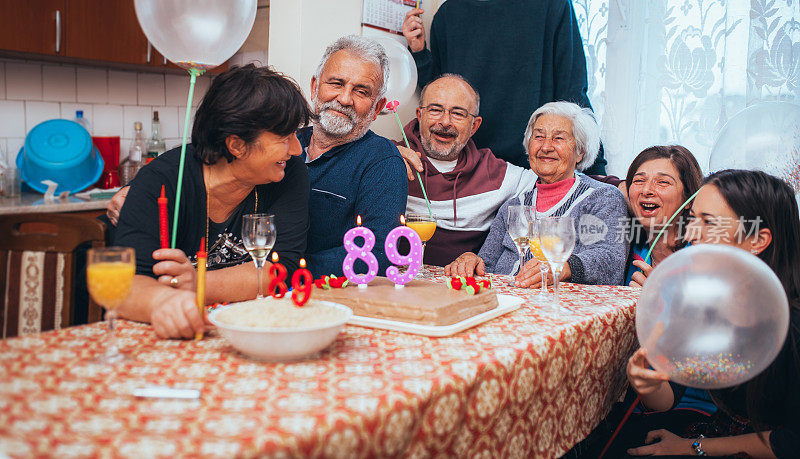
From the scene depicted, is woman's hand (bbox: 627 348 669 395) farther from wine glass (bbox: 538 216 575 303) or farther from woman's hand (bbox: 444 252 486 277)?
woman's hand (bbox: 444 252 486 277)

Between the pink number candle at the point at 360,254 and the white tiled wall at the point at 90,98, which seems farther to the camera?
the white tiled wall at the point at 90,98

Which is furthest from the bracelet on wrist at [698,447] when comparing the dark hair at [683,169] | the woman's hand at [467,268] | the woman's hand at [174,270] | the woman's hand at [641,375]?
the woman's hand at [174,270]

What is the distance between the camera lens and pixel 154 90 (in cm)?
382

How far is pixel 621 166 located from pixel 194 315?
2730mm

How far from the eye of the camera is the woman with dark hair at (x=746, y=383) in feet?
4.55

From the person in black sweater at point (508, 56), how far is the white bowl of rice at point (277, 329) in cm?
243

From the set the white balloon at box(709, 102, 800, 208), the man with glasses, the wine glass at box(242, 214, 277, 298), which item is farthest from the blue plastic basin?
the white balloon at box(709, 102, 800, 208)

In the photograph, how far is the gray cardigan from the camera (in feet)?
7.00

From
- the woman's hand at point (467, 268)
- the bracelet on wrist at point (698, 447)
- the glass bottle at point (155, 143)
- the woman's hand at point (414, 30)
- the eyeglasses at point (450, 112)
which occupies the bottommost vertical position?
the bracelet on wrist at point (698, 447)

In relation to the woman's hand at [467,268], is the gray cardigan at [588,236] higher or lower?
higher

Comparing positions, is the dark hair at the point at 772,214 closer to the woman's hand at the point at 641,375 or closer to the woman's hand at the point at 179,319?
the woman's hand at the point at 641,375

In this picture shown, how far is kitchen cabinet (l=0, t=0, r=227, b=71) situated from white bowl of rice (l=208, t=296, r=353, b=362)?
2549 millimetres

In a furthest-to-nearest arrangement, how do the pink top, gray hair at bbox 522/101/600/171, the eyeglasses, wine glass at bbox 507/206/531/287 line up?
the eyeglasses → gray hair at bbox 522/101/600/171 → the pink top → wine glass at bbox 507/206/531/287

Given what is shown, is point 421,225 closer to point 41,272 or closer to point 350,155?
point 350,155
